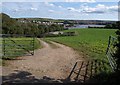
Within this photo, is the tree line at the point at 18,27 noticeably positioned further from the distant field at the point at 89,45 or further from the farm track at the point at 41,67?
the farm track at the point at 41,67

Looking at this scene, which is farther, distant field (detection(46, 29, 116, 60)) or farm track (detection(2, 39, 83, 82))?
distant field (detection(46, 29, 116, 60))

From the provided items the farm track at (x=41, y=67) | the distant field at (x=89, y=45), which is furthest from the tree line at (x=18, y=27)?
the farm track at (x=41, y=67)

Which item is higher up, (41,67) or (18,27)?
(18,27)

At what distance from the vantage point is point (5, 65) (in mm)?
12180

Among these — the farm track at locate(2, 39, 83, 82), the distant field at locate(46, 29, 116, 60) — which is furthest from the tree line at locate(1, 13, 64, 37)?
the farm track at locate(2, 39, 83, 82)

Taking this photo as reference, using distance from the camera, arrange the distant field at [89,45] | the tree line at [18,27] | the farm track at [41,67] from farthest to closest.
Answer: the tree line at [18,27], the distant field at [89,45], the farm track at [41,67]

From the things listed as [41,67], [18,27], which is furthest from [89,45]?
[18,27]

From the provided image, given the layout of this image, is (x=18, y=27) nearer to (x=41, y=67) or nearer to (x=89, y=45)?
(x=89, y=45)

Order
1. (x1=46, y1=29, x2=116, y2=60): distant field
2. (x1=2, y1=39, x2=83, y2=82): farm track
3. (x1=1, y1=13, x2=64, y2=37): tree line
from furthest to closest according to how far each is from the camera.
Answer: (x1=1, y1=13, x2=64, y2=37): tree line < (x1=46, y1=29, x2=116, y2=60): distant field < (x1=2, y1=39, x2=83, y2=82): farm track

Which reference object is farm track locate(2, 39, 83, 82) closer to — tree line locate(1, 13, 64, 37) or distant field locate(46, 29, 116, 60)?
distant field locate(46, 29, 116, 60)

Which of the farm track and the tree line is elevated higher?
the tree line

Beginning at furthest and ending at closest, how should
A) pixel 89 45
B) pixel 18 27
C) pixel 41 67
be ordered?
1. pixel 18 27
2. pixel 89 45
3. pixel 41 67

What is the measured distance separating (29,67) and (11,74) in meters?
1.69

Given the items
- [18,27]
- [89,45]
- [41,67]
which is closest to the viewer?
[41,67]
